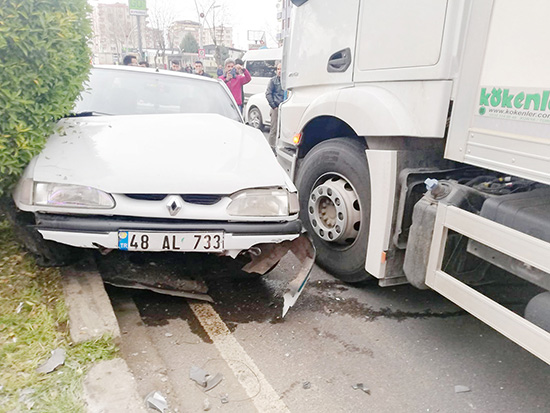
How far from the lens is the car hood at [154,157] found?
9.21 feet

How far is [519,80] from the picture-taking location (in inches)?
84.4

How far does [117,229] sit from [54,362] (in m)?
0.81

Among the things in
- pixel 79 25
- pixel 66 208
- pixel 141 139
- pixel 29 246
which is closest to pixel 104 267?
pixel 29 246

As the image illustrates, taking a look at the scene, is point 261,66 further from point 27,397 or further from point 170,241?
point 27,397

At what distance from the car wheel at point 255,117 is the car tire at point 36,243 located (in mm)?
11381

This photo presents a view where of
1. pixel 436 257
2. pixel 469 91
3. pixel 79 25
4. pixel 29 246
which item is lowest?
pixel 29 246

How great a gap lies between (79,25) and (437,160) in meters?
2.62

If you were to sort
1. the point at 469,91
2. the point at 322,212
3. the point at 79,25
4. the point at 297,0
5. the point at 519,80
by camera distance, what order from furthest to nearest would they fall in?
the point at 297,0
the point at 322,212
the point at 79,25
the point at 469,91
the point at 519,80

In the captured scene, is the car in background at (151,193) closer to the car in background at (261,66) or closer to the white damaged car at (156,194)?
the white damaged car at (156,194)

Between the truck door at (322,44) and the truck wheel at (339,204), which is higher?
the truck door at (322,44)

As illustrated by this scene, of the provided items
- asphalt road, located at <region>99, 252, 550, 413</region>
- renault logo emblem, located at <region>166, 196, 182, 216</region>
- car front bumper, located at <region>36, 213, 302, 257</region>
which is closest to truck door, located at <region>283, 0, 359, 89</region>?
car front bumper, located at <region>36, 213, 302, 257</region>

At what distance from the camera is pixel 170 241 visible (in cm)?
281

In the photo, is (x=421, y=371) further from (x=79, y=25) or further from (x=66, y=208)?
(x=79, y=25)

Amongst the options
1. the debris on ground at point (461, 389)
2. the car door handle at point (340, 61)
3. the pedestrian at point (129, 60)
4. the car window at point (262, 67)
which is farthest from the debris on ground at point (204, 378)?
the car window at point (262, 67)
